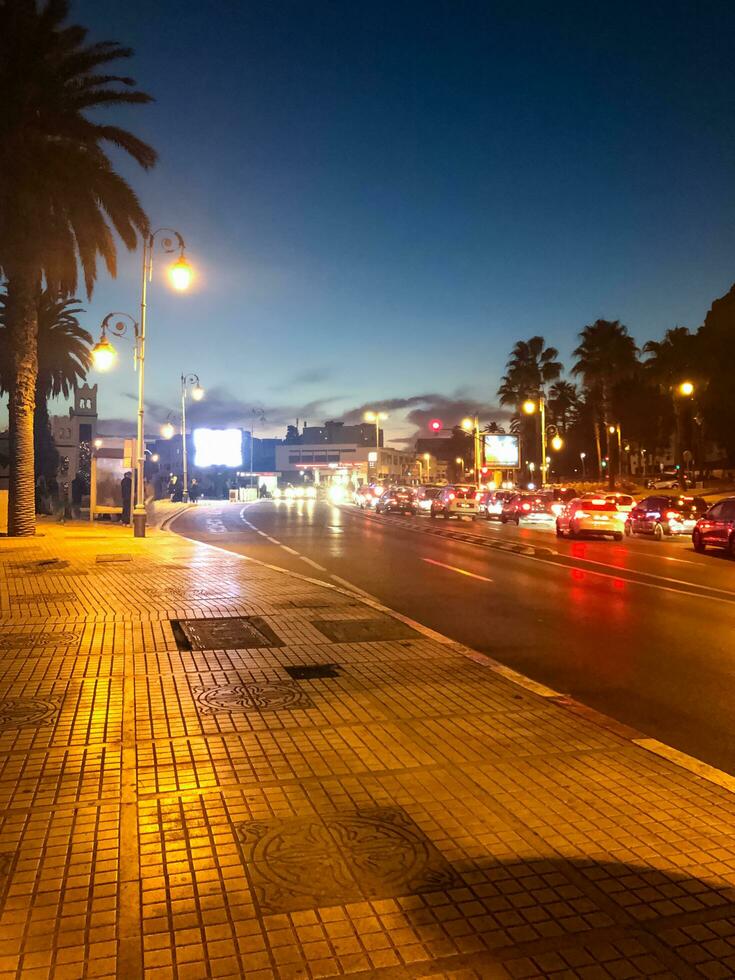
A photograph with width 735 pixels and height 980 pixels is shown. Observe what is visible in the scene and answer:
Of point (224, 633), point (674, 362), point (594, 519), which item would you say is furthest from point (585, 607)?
point (674, 362)

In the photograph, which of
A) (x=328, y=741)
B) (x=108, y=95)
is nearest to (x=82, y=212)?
(x=108, y=95)

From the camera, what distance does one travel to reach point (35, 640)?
10.1 meters

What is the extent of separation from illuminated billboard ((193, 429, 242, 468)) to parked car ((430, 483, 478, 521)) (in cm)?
3315

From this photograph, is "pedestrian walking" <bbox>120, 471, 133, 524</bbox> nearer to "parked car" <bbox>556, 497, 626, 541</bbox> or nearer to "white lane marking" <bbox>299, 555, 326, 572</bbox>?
"white lane marking" <bbox>299, 555, 326, 572</bbox>

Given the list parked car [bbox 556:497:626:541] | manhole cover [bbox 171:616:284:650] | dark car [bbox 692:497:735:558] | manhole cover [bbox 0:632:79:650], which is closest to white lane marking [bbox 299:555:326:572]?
manhole cover [bbox 171:616:284:650]

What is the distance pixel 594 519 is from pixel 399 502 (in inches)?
949

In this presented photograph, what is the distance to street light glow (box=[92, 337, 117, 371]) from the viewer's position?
25.9m

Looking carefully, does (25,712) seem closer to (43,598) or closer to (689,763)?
(689,763)

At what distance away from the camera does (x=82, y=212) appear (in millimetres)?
24484

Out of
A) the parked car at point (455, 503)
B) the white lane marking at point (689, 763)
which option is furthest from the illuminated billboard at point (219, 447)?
the white lane marking at point (689, 763)

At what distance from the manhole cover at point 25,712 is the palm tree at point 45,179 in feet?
62.8

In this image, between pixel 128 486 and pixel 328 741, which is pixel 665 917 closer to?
pixel 328 741

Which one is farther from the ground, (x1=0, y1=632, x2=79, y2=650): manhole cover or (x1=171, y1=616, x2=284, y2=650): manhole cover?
(x1=0, y1=632, x2=79, y2=650): manhole cover

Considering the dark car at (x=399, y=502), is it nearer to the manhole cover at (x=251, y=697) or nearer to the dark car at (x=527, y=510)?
the dark car at (x=527, y=510)
